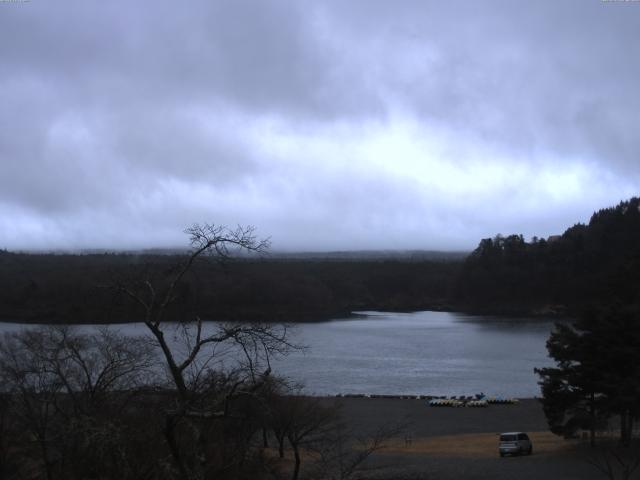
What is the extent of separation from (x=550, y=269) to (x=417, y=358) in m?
52.4

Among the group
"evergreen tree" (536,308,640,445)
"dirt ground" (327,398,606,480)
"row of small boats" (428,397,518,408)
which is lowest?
"row of small boats" (428,397,518,408)

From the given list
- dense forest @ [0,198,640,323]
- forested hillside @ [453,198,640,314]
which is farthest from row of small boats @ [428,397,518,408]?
forested hillside @ [453,198,640,314]

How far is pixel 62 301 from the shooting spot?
4009 cm

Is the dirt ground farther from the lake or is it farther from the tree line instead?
the lake

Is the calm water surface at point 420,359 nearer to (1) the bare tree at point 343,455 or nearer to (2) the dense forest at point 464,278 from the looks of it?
(1) the bare tree at point 343,455

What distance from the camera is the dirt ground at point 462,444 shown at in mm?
17453

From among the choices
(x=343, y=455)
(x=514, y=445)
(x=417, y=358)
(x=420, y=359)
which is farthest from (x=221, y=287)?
(x=343, y=455)

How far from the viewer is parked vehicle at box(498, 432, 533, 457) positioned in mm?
19859

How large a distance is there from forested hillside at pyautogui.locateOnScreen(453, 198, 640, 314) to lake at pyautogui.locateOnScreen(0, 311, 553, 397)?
16394 millimetres

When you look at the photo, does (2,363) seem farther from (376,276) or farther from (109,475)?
(376,276)

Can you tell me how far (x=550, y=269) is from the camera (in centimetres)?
9638

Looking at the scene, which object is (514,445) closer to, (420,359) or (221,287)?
(221,287)

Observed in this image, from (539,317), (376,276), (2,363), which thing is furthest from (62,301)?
(376,276)

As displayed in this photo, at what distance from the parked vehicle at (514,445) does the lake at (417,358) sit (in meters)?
6.30
